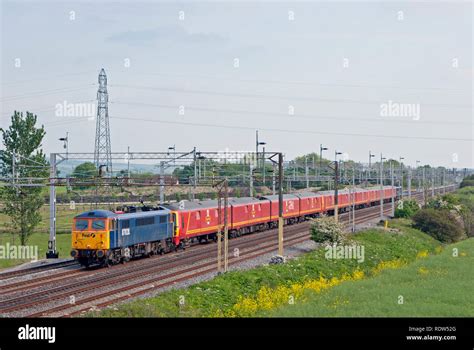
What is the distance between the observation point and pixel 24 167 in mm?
51031

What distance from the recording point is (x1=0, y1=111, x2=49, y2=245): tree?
49062 mm

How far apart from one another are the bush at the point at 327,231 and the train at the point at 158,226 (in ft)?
26.3

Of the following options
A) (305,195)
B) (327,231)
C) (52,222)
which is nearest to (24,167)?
(52,222)

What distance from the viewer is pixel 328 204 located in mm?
81312

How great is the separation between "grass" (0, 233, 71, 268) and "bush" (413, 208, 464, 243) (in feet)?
113

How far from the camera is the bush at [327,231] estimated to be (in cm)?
4866

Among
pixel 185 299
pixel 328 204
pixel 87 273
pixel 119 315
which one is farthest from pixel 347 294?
pixel 328 204

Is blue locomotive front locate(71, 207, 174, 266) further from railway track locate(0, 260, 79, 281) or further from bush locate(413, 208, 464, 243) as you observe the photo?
bush locate(413, 208, 464, 243)

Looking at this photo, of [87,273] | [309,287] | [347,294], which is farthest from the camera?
[87,273]

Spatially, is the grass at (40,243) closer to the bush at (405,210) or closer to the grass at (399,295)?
the grass at (399,295)

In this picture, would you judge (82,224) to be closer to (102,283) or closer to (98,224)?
(98,224)

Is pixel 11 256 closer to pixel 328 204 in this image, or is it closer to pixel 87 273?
pixel 87 273

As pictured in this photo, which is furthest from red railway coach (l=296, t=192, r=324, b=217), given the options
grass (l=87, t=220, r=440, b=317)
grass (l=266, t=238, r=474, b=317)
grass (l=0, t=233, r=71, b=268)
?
grass (l=266, t=238, r=474, b=317)

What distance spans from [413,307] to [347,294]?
11.7ft
